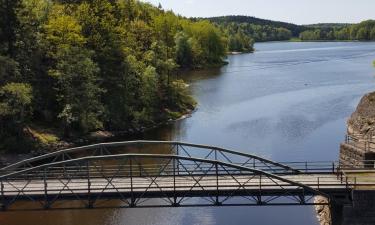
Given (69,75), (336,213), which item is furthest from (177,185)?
(69,75)

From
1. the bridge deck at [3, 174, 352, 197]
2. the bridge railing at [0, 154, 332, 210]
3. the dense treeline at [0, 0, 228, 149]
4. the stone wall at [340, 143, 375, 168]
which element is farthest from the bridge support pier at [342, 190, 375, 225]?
the dense treeline at [0, 0, 228, 149]

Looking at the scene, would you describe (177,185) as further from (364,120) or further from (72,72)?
(72,72)

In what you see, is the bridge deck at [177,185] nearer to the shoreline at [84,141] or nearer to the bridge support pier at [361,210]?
the bridge support pier at [361,210]

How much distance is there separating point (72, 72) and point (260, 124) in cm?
2743

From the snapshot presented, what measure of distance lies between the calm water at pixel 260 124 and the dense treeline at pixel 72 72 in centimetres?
666

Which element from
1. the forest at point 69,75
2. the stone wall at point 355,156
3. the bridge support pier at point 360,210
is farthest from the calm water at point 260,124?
the bridge support pier at point 360,210

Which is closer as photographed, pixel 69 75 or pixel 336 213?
pixel 336 213

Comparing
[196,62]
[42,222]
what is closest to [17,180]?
[42,222]

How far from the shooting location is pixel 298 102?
88688 mm

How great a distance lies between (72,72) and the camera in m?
60.7

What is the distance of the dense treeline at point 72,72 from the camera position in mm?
56562

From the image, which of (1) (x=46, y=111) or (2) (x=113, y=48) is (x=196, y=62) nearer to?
(2) (x=113, y=48)

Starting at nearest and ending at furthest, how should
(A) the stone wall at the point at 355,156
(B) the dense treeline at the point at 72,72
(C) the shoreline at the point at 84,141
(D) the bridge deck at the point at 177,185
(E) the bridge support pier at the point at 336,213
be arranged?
(E) the bridge support pier at the point at 336,213 → (D) the bridge deck at the point at 177,185 → (A) the stone wall at the point at 355,156 → (C) the shoreline at the point at 84,141 → (B) the dense treeline at the point at 72,72

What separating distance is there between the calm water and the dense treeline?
6.66 meters
